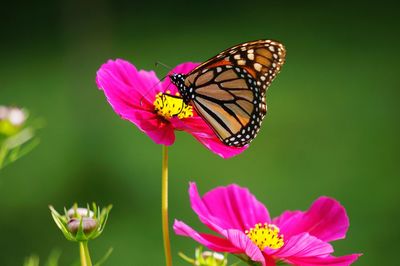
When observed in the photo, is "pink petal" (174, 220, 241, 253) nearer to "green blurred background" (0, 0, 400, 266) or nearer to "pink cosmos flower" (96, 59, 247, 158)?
"pink cosmos flower" (96, 59, 247, 158)

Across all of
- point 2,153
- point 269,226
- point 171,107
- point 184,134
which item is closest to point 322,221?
point 269,226

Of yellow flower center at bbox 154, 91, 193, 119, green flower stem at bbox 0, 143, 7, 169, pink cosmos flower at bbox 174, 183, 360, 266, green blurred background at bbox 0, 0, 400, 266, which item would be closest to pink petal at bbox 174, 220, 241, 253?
pink cosmos flower at bbox 174, 183, 360, 266

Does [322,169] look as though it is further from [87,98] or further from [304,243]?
[304,243]

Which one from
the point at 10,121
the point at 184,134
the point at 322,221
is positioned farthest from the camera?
the point at 184,134

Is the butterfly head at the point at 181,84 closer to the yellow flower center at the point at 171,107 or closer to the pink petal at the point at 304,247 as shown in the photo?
the yellow flower center at the point at 171,107

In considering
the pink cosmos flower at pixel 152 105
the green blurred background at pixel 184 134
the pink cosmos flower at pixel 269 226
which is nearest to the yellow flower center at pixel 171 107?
the pink cosmos flower at pixel 152 105

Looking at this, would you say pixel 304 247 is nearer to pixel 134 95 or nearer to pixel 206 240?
pixel 206 240

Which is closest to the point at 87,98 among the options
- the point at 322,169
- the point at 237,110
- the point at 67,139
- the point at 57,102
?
the point at 57,102

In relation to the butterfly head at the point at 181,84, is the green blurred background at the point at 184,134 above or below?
above
